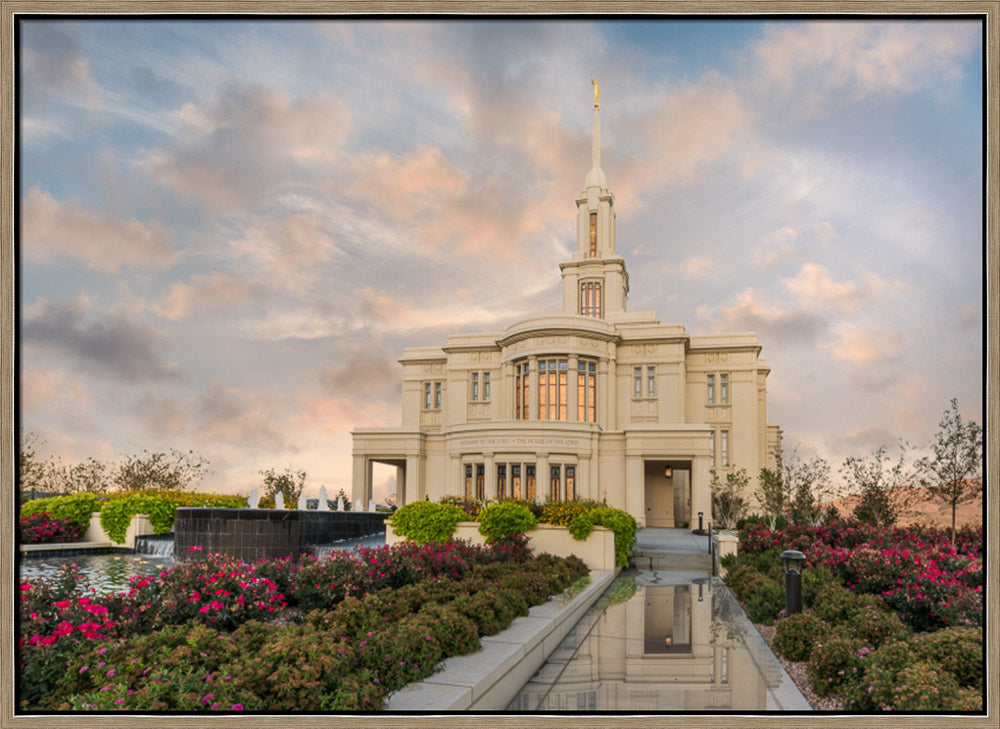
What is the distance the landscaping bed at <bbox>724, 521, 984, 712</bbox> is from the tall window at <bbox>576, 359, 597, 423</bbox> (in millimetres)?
18428

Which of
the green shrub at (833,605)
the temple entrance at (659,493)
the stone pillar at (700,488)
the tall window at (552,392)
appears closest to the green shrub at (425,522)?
the green shrub at (833,605)

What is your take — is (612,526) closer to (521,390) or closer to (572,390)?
(572,390)

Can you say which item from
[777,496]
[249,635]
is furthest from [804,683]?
[777,496]

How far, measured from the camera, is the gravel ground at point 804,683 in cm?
615

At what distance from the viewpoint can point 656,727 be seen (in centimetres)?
462

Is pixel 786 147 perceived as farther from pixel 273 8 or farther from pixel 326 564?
pixel 326 564

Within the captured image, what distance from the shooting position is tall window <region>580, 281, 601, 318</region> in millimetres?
41281

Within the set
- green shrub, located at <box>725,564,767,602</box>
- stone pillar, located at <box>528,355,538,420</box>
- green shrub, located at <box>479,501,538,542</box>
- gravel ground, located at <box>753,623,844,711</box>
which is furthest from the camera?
stone pillar, located at <box>528,355,538,420</box>

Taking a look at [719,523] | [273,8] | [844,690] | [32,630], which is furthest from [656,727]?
[719,523]

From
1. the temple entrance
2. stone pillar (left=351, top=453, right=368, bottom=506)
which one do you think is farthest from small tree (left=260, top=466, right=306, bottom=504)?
the temple entrance

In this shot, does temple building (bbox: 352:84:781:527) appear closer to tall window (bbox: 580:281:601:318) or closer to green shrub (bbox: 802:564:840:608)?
tall window (bbox: 580:281:601:318)

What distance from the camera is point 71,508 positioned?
65.2ft

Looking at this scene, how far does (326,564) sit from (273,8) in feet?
22.5

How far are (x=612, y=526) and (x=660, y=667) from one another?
8.78 m
